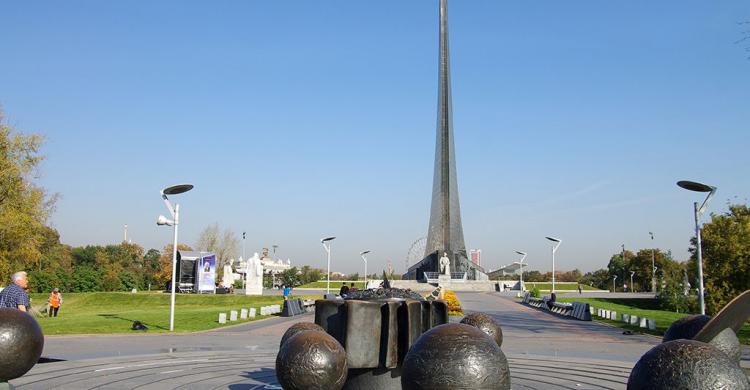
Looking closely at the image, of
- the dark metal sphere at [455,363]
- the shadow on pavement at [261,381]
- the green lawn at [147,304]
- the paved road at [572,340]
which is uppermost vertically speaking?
the dark metal sphere at [455,363]

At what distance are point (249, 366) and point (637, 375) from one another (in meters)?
9.79

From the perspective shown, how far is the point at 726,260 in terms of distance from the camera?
2748 cm

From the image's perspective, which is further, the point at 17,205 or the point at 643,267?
the point at 643,267

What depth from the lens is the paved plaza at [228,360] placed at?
1128 centimetres

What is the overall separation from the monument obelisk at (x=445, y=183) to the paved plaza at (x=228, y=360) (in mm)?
56123

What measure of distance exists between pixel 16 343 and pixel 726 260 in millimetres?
27564

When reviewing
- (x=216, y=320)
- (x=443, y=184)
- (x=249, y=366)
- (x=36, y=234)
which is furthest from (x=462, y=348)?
(x=443, y=184)

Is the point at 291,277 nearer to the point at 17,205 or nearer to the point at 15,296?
the point at 17,205

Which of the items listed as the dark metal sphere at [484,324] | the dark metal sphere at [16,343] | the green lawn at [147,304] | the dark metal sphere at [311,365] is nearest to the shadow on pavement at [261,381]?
the dark metal sphere at [311,365]

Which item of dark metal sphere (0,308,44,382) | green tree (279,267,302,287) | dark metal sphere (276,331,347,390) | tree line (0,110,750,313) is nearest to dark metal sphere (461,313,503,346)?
dark metal sphere (276,331,347,390)

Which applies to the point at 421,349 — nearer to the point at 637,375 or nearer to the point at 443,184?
the point at 637,375

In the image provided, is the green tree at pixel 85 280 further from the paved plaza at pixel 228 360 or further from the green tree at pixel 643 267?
the green tree at pixel 643 267

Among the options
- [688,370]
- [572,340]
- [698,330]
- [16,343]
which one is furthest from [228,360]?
Answer: [572,340]

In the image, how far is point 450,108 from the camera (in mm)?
82188
